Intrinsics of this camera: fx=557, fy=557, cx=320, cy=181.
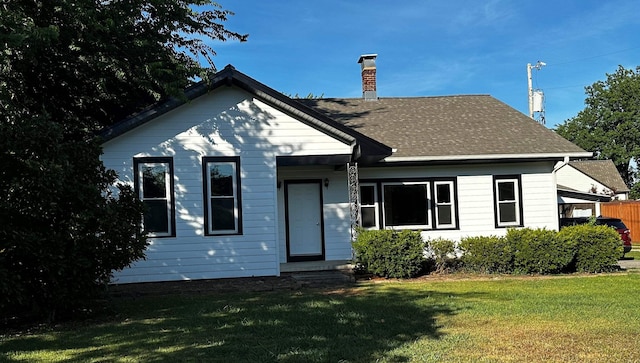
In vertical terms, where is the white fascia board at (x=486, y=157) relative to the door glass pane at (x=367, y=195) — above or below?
above

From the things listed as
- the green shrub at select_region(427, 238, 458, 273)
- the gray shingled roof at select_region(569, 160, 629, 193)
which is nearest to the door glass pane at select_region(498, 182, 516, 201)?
the green shrub at select_region(427, 238, 458, 273)

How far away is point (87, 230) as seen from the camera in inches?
344

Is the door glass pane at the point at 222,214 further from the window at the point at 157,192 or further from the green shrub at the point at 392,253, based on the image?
the green shrub at the point at 392,253

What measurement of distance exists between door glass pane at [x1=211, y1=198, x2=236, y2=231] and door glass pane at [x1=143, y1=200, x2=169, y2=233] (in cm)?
109

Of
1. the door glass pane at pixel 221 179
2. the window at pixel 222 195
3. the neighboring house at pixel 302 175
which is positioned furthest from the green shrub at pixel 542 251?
the door glass pane at pixel 221 179

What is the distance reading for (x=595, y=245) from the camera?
13.2m

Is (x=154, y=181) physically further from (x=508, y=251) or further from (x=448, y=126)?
(x=448, y=126)

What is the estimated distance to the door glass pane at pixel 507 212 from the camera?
51.4ft

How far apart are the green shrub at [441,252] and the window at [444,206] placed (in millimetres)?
1854

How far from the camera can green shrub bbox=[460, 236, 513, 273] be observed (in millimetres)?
13094

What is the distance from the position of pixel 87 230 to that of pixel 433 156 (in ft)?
30.3

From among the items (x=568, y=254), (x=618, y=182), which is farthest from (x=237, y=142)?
(x=618, y=182)

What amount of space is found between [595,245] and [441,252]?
11.8 ft

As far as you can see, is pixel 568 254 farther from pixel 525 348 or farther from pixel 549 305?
pixel 525 348
